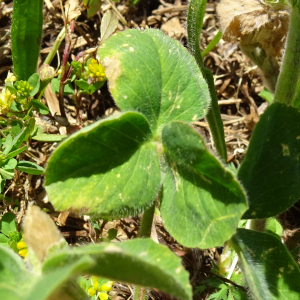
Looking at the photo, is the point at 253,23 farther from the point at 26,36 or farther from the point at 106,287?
the point at 106,287

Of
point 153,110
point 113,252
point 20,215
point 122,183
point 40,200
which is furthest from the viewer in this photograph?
point 40,200

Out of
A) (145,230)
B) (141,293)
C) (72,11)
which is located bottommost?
(141,293)

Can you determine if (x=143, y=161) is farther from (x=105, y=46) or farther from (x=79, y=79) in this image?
(x=79, y=79)

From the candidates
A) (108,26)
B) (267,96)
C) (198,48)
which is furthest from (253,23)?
(108,26)

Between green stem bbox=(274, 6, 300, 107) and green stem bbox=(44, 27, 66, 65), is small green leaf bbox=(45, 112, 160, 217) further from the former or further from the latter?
green stem bbox=(44, 27, 66, 65)

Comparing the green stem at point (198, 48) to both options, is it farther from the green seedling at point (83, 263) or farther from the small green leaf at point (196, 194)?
the green seedling at point (83, 263)

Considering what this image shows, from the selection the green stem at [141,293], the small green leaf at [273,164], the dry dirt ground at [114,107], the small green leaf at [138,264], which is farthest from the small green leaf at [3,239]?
the small green leaf at [273,164]

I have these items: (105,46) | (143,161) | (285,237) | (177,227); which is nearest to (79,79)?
(105,46)
